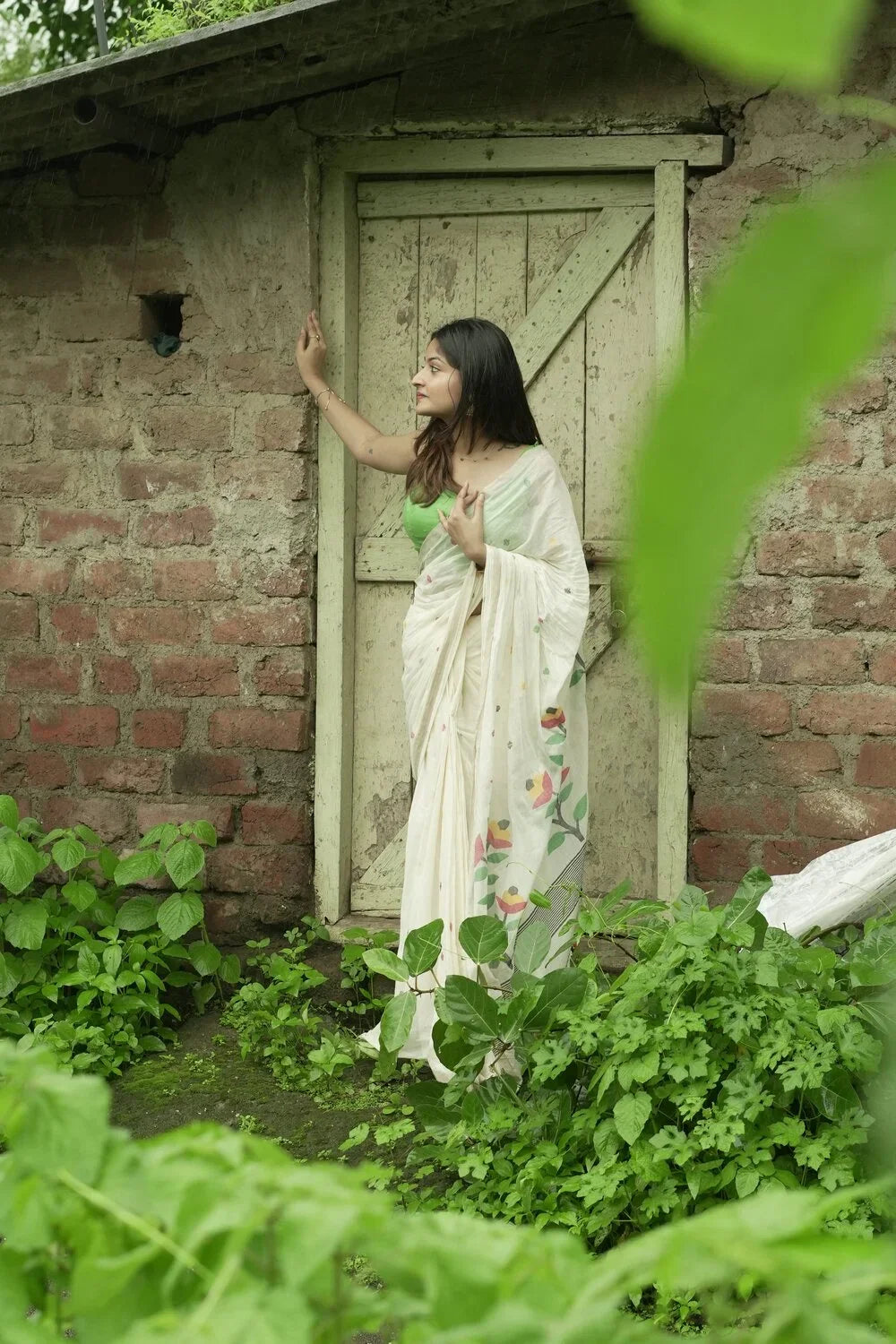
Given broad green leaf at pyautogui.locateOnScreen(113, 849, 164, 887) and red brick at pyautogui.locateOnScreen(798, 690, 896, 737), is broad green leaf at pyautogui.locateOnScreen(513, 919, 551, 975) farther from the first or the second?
Result: broad green leaf at pyautogui.locateOnScreen(113, 849, 164, 887)

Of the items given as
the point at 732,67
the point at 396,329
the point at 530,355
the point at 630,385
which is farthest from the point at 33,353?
the point at 732,67

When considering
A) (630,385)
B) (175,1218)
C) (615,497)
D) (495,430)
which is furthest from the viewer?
(630,385)

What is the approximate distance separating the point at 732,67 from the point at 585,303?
4.06 metres

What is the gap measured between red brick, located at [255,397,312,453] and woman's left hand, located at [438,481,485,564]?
2.16ft

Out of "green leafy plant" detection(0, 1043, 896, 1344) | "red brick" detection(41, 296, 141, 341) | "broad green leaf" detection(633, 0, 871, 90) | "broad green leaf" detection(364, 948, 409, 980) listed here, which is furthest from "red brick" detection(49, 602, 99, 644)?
"broad green leaf" detection(633, 0, 871, 90)

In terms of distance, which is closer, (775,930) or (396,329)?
(775,930)

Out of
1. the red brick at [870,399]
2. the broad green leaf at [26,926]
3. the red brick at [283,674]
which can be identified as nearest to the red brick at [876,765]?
the red brick at [870,399]

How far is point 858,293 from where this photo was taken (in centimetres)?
30

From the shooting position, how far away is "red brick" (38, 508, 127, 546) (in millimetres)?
4422

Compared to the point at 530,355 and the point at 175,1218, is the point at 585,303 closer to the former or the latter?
the point at 530,355

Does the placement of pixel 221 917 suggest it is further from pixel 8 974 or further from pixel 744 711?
pixel 744 711

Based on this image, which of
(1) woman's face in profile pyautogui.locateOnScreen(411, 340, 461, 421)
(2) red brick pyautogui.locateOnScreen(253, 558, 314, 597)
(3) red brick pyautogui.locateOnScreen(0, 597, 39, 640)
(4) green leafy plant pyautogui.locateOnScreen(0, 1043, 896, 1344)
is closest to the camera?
(4) green leafy plant pyautogui.locateOnScreen(0, 1043, 896, 1344)

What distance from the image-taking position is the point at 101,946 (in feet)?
13.5

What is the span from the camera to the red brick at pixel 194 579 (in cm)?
434
